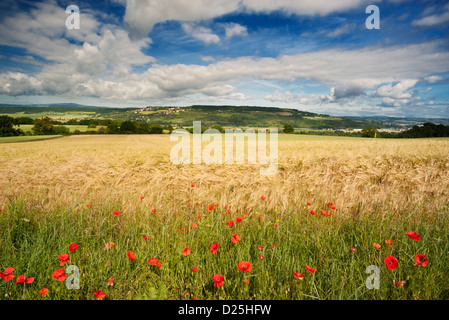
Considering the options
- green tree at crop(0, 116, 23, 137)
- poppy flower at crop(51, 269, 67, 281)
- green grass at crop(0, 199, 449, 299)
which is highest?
green tree at crop(0, 116, 23, 137)

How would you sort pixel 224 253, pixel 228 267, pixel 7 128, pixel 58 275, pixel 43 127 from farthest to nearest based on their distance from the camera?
pixel 43 127 → pixel 7 128 → pixel 224 253 → pixel 228 267 → pixel 58 275

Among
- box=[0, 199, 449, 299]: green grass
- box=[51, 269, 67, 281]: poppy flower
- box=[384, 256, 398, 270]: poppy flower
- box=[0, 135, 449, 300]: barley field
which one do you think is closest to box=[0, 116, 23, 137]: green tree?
box=[0, 135, 449, 300]: barley field

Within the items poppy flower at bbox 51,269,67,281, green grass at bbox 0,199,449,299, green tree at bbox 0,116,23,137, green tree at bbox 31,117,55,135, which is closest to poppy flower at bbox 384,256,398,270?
green grass at bbox 0,199,449,299

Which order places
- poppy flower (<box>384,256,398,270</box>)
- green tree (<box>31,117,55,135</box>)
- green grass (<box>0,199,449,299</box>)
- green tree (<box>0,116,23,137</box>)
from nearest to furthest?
poppy flower (<box>384,256,398,270</box>), green grass (<box>0,199,449,299</box>), green tree (<box>0,116,23,137</box>), green tree (<box>31,117,55,135</box>)

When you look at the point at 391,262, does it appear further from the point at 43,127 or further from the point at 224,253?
the point at 43,127

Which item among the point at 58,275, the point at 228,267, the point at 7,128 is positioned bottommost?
the point at 228,267

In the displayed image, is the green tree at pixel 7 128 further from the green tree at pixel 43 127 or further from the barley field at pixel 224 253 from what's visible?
the barley field at pixel 224 253

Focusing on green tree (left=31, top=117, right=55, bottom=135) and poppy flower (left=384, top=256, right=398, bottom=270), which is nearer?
poppy flower (left=384, top=256, right=398, bottom=270)

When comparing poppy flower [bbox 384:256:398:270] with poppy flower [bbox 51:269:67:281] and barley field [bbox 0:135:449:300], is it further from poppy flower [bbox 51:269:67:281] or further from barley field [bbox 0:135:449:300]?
poppy flower [bbox 51:269:67:281]

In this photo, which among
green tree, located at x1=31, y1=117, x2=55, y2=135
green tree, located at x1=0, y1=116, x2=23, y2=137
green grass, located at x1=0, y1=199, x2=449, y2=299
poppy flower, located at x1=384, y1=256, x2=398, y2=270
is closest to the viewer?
poppy flower, located at x1=384, y1=256, x2=398, y2=270

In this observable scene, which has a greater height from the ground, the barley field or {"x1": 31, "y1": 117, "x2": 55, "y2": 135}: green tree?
{"x1": 31, "y1": 117, "x2": 55, "y2": 135}: green tree

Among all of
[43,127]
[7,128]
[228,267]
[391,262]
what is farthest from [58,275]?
[43,127]

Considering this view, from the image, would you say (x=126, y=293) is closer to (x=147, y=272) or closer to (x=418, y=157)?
(x=147, y=272)
